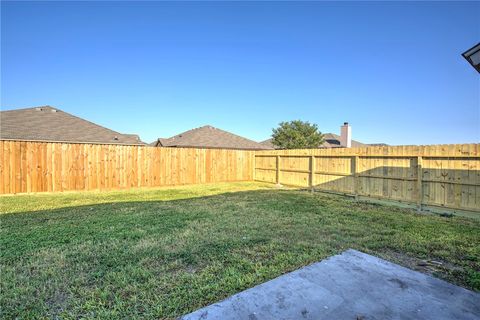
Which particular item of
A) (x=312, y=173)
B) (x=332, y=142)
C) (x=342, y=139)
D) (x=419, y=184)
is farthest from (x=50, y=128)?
(x=332, y=142)

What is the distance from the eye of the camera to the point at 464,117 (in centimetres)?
1128

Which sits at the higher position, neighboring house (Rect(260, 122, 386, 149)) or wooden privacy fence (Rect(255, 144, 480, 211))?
neighboring house (Rect(260, 122, 386, 149))

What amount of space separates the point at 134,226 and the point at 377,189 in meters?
6.70

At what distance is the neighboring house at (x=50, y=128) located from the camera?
13000 millimetres

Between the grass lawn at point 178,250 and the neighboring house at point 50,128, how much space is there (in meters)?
8.68

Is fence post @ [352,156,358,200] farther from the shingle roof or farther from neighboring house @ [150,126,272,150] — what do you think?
the shingle roof

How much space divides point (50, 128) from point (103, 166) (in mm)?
7071

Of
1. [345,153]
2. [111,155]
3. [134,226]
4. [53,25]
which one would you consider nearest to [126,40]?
[53,25]

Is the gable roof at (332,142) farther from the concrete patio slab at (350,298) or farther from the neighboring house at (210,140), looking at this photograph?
the concrete patio slab at (350,298)

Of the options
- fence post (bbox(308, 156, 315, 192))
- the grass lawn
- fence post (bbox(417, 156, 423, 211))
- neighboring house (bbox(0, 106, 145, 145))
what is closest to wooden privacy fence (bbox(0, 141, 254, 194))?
the grass lawn

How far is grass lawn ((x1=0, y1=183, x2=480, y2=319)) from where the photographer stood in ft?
7.27

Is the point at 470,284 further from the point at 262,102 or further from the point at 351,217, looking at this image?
the point at 262,102

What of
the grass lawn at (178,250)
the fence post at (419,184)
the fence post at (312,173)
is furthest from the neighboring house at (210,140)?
the fence post at (419,184)

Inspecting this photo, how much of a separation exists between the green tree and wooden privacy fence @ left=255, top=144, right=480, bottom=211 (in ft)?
53.7
